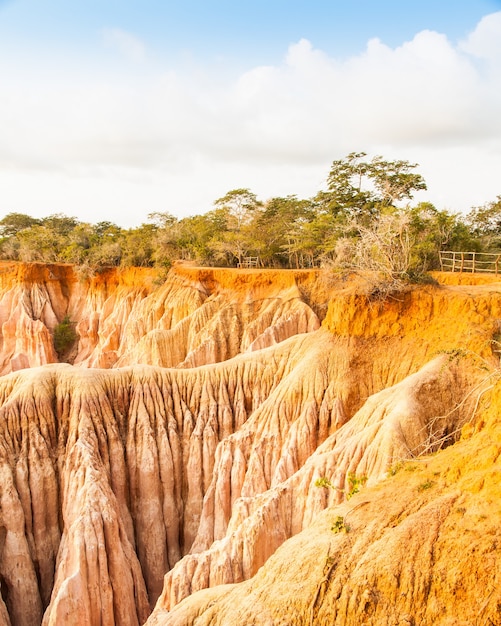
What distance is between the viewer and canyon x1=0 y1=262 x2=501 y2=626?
4.98m

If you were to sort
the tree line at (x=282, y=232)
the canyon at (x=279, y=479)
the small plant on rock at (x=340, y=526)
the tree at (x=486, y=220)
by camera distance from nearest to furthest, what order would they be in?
the canyon at (x=279, y=479) < the small plant on rock at (x=340, y=526) < the tree line at (x=282, y=232) < the tree at (x=486, y=220)

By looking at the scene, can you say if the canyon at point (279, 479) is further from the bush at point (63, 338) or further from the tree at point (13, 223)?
the tree at point (13, 223)

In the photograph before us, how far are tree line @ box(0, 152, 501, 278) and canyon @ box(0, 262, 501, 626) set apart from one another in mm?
5586

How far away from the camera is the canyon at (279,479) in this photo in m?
4.98

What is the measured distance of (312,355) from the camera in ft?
49.4

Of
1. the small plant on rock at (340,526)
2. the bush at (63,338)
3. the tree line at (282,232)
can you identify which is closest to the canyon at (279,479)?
the small plant on rock at (340,526)

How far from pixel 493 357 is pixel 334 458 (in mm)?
5148

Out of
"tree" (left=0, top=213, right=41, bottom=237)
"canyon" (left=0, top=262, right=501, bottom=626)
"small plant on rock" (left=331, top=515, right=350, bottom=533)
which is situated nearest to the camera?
"canyon" (left=0, top=262, right=501, bottom=626)

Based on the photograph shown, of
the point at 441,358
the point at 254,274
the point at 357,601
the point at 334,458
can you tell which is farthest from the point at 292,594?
the point at 254,274

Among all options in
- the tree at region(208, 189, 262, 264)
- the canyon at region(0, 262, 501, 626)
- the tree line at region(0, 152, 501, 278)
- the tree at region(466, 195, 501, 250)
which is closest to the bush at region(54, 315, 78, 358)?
the tree line at region(0, 152, 501, 278)

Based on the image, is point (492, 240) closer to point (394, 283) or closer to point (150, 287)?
point (394, 283)

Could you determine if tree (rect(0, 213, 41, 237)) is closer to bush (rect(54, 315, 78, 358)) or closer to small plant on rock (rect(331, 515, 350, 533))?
bush (rect(54, 315, 78, 358))

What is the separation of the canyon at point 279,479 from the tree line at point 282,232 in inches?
220

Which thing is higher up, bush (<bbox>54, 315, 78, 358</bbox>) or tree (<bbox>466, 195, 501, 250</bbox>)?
tree (<bbox>466, 195, 501, 250</bbox>)
